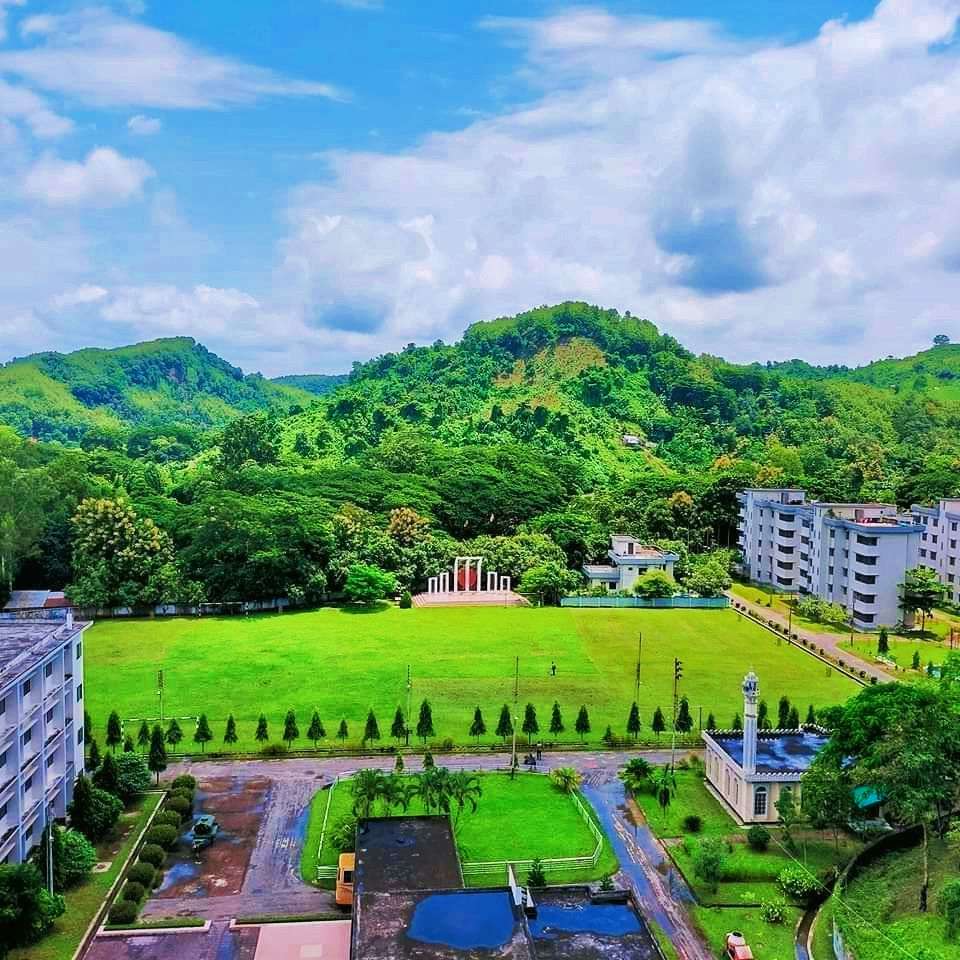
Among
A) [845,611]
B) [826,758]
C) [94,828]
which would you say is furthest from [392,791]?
[845,611]

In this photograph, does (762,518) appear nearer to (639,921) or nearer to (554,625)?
(554,625)

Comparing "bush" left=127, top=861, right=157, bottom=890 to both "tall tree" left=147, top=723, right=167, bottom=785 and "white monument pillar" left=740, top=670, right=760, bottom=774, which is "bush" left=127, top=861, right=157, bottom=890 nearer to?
"tall tree" left=147, top=723, right=167, bottom=785

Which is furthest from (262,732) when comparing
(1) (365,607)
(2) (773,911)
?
(1) (365,607)

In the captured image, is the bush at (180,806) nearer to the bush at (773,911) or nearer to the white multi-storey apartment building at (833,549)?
the bush at (773,911)

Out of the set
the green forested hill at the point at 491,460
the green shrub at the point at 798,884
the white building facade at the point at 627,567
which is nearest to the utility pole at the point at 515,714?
the green shrub at the point at 798,884

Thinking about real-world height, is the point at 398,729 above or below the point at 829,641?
below

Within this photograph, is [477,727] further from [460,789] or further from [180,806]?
[180,806]

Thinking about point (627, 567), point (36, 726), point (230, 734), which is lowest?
point (230, 734)
